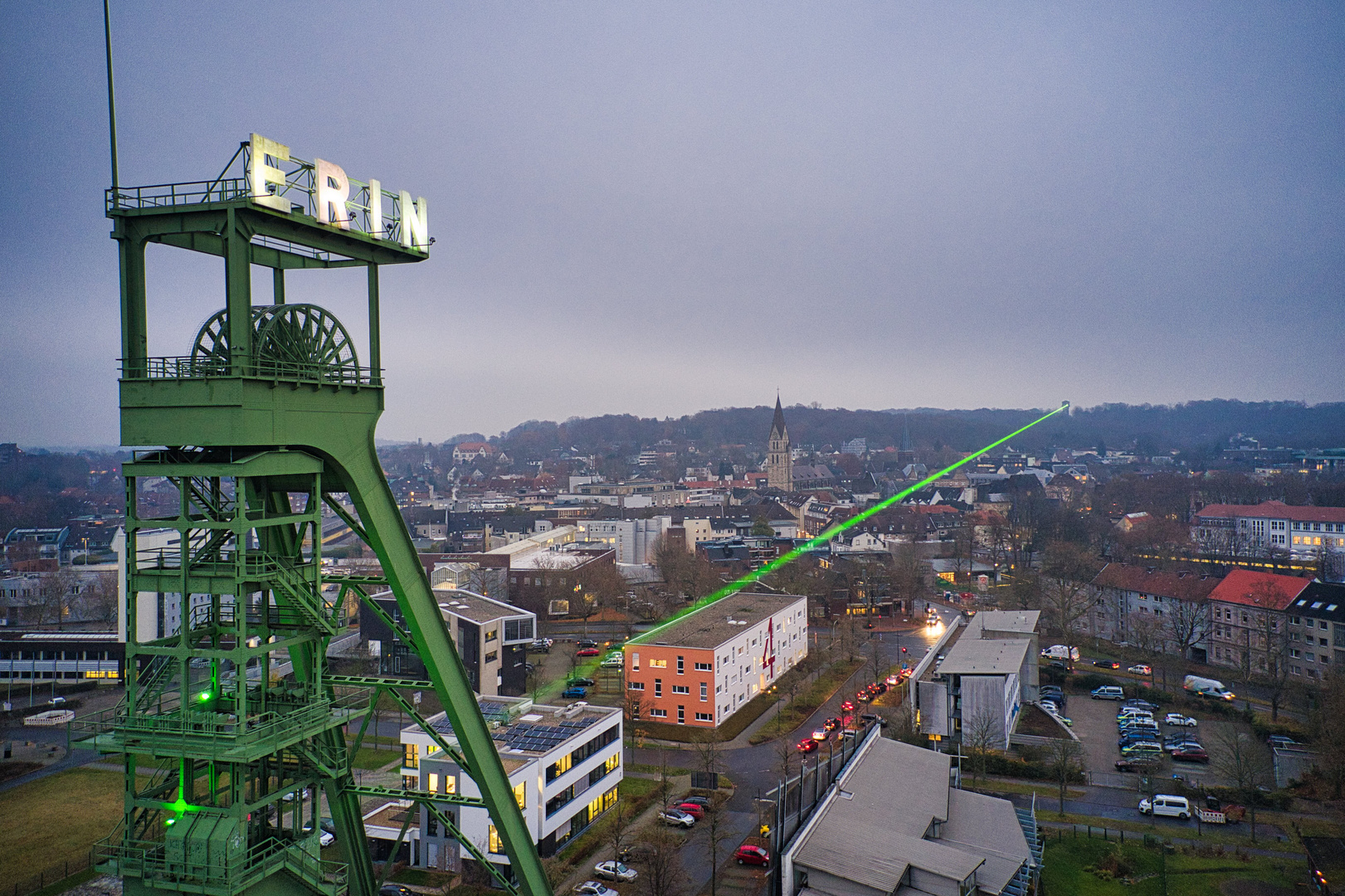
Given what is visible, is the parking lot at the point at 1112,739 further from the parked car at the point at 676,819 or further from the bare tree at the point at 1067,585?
the parked car at the point at 676,819

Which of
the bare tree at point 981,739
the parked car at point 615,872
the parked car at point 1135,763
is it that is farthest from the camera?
the bare tree at point 981,739

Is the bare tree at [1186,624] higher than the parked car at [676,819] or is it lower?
higher

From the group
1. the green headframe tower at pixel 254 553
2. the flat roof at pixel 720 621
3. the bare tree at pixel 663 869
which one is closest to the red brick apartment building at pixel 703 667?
the flat roof at pixel 720 621

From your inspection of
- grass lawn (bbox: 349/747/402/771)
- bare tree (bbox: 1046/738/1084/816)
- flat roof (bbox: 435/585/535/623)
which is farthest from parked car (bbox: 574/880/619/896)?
flat roof (bbox: 435/585/535/623)

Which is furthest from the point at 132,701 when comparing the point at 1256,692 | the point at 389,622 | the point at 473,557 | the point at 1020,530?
the point at 1020,530

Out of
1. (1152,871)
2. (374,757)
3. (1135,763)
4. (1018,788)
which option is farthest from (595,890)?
(1135,763)

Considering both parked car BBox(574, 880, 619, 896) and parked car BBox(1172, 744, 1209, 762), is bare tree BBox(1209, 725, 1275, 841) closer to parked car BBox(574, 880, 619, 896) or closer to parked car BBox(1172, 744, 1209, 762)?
parked car BBox(1172, 744, 1209, 762)
